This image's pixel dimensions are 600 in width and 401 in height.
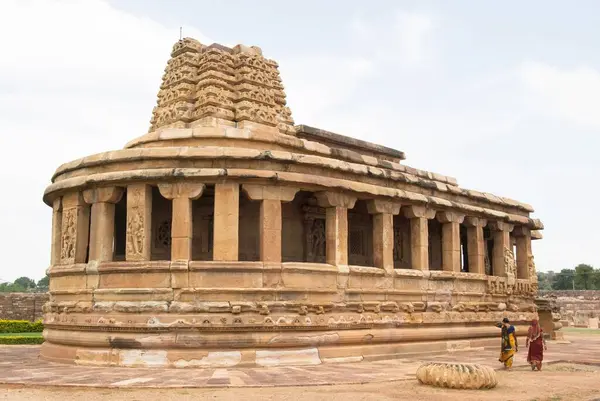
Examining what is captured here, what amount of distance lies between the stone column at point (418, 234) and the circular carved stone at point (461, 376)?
7.04 metres

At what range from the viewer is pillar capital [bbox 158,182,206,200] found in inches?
573

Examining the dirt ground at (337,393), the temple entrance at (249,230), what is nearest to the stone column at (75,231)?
the temple entrance at (249,230)

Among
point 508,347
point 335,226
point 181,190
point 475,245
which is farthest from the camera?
point 475,245

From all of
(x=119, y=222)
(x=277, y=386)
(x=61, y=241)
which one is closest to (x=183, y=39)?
(x=119, y=222)

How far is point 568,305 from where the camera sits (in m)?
45.5

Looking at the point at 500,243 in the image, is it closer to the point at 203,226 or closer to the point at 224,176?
the point at 203,226

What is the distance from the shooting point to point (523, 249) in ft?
76.2

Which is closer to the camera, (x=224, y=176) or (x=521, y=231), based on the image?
(x=224, y=176)

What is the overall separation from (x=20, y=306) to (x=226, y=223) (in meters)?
29.0

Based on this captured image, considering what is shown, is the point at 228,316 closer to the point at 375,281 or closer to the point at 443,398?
the point at 375,281

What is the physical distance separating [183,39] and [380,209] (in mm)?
7647

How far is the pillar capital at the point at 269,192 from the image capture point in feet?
48.3

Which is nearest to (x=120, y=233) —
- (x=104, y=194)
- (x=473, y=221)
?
(x=104, y=194)

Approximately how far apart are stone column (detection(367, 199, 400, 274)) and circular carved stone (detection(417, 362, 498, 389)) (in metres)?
5.81
